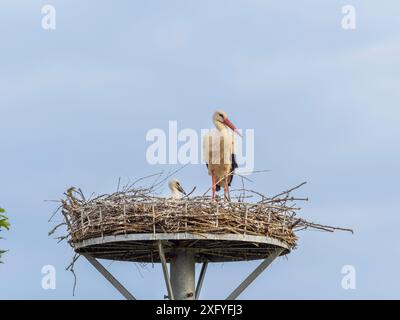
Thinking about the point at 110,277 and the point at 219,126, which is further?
the point at 219,126

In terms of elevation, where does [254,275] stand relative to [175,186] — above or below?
below

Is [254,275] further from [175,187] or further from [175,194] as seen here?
[175,187]

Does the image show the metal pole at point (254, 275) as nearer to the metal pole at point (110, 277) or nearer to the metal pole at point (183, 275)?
the metal pole at point (183, 275)

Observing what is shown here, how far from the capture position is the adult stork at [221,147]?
15617mm

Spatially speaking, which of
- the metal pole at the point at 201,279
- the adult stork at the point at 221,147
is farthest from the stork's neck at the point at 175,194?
the metal pole at the point at 201,279

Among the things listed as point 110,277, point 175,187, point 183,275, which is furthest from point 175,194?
point 110,277

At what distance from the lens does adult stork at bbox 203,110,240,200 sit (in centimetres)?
1562

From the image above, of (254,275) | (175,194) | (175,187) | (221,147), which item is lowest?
(254,275)

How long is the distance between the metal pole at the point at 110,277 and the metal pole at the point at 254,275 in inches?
56.5

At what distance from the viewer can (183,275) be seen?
45.8ft

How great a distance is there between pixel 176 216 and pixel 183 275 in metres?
1.69

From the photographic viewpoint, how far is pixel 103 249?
1397 cm

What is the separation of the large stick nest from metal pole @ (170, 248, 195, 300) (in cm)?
128
